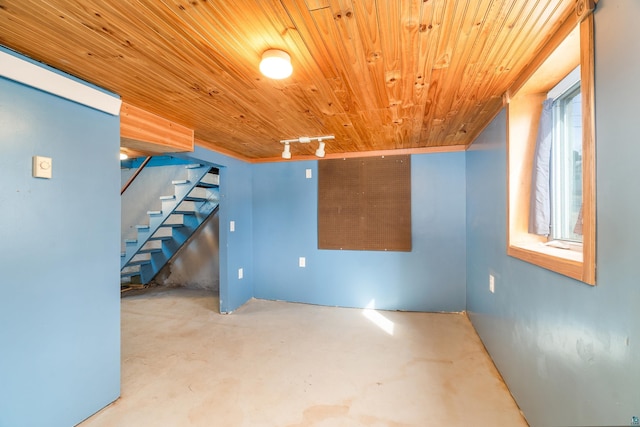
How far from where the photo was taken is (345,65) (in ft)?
4.79

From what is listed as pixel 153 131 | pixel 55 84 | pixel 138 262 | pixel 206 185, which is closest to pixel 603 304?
pixel 55 84

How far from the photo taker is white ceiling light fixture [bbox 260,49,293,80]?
1304 millimetres

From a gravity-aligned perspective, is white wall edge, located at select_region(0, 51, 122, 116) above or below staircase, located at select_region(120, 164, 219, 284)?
above

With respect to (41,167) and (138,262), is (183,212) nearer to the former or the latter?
(138,262)

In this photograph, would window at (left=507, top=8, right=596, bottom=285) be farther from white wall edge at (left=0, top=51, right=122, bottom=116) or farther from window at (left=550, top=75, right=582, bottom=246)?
white wall edge at (left=0, top=51, right=122, bottom=116)

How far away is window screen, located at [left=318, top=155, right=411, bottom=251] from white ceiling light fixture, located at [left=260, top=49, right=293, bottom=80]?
2252 mm

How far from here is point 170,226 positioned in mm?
4250

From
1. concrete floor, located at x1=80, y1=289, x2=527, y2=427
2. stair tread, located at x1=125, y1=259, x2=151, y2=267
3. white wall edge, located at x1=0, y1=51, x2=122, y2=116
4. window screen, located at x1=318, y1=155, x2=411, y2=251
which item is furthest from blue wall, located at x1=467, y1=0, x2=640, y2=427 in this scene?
stair tread, located at x1=125, y1=259, x2=151, y2=267

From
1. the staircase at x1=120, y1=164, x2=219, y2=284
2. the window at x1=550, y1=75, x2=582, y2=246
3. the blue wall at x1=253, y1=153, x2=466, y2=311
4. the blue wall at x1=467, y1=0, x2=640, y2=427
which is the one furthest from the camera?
the staircase at x1=120, y1=164, x2=219, y2=284

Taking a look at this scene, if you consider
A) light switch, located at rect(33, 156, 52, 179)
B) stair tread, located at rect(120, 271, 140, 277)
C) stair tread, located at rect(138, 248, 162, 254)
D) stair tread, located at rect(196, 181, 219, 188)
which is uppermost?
stair tread, located at rect(196, 181, 219, 188)

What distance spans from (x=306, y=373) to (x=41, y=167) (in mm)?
2159

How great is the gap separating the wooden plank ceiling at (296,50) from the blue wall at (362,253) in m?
1.28

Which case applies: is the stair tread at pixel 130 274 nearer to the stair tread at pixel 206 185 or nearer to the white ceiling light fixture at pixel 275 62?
the stair tread at pixel 206 185

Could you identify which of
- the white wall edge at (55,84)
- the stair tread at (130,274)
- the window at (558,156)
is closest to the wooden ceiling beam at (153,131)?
the white wall edge at (55,84)
